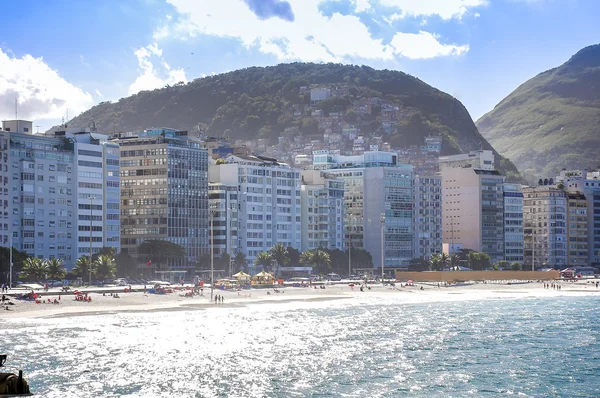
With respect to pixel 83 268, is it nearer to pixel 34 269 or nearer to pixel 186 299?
pixel 34 269

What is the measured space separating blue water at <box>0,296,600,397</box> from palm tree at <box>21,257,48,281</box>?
1590 inches

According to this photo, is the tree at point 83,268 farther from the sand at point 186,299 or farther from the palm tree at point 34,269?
the palm tree at point 34,269

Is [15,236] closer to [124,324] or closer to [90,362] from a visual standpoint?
[124,324]

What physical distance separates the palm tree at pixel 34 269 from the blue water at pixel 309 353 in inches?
1590

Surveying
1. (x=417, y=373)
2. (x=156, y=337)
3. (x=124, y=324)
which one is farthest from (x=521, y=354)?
(x=124, y=324)

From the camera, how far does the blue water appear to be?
250 feet

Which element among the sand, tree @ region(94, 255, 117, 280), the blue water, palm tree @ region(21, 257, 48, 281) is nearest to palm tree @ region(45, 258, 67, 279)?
palm tree @ region(21, 257, 48, 281)

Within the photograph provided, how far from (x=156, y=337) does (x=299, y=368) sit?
88.9 ft

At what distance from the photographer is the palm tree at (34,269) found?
173125 millimetres

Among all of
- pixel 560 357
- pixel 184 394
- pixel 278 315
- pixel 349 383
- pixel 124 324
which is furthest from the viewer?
pixel 278 315

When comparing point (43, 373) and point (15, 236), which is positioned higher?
point (15, 236)

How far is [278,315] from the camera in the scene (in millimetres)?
139125

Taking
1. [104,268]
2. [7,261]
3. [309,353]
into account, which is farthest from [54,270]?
[309,353]

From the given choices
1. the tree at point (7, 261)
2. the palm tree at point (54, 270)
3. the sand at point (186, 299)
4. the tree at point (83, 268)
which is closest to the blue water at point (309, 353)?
the sand at point (186, 299)
